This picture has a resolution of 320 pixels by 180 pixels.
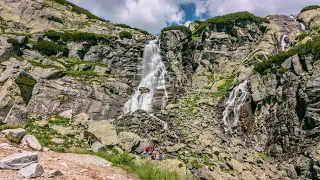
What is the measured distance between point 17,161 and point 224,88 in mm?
37697

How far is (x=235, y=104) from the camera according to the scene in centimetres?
3547

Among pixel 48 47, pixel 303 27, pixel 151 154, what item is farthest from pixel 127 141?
pixel 303 27

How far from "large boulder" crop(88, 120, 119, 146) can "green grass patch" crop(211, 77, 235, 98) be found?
21015mm

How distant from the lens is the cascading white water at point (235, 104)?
33.3 m

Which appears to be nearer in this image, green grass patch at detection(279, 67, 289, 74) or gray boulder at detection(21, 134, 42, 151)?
gray boulder at detection(21, 134, 42, 151)

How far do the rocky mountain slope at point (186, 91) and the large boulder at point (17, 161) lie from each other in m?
8.77

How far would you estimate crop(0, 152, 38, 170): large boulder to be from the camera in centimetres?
714

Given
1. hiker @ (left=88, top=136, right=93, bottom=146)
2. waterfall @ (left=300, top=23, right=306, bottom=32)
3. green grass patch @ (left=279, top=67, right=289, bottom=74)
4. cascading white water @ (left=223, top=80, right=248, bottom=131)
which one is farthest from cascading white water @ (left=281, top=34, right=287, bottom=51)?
hiker @ (left=88, top=136, right=93, bottom=146)

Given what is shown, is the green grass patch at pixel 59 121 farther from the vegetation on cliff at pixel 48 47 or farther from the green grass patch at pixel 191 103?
the vegetation on cliff at pixel 48 47

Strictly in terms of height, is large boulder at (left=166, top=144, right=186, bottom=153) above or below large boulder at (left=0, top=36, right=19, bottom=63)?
below

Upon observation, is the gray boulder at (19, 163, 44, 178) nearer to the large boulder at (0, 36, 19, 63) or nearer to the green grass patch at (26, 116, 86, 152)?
the green grass patch at (26, 116, 86, 152)

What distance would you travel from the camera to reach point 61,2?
218 feet

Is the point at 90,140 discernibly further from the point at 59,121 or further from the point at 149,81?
the point at 149,81

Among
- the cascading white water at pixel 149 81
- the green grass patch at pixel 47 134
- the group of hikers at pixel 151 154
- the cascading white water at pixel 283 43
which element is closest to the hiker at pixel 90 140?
the green grass patch at pixel 47 134
